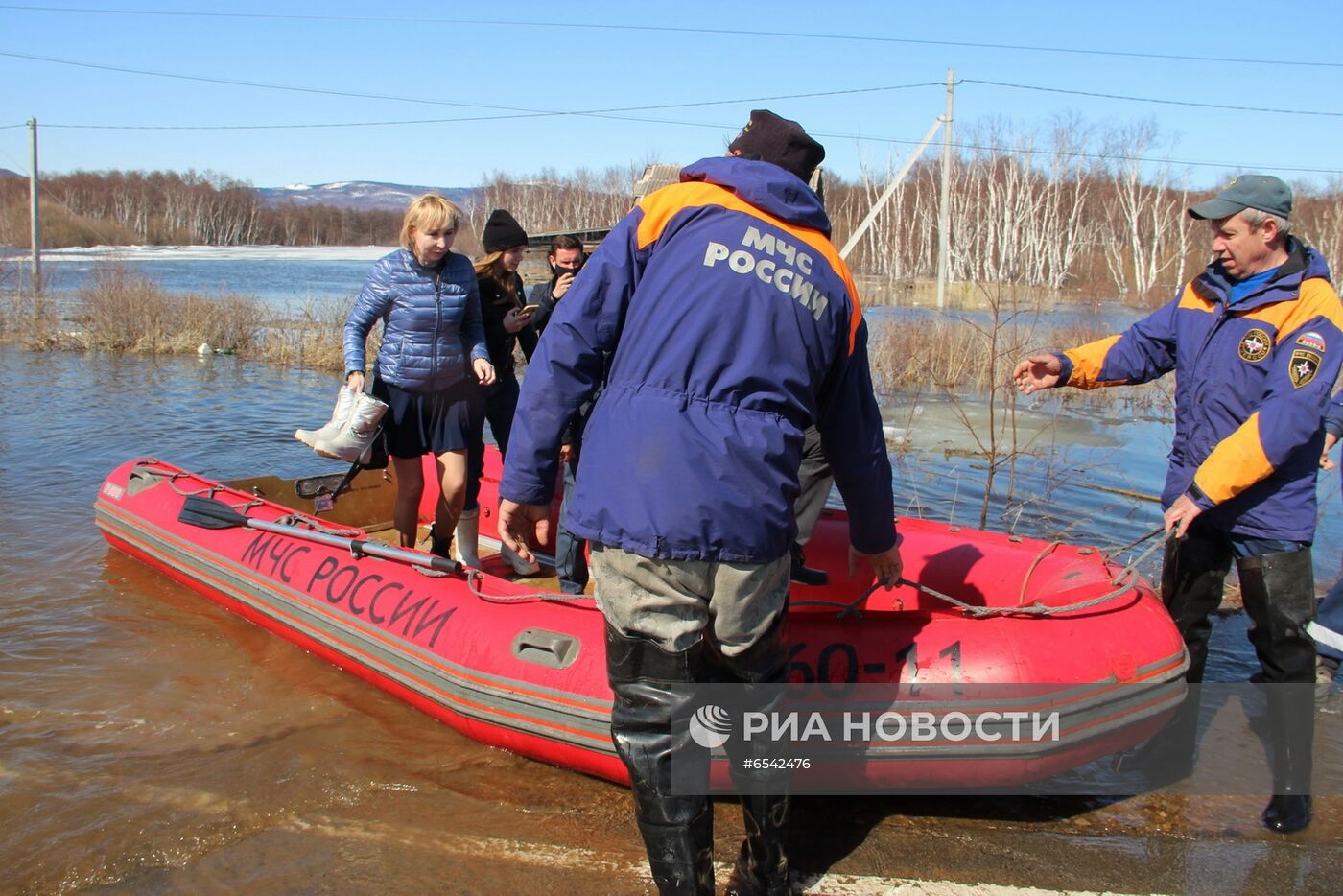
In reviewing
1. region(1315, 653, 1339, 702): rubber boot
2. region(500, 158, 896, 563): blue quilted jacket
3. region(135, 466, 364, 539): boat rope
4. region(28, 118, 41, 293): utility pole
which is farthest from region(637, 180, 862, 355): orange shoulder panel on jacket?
region(28, 118, 41, 293): utility pole

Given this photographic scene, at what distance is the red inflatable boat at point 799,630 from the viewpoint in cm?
278

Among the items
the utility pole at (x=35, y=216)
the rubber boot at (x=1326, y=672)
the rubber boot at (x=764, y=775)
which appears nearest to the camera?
the rubber boot at (x=764, y=775)

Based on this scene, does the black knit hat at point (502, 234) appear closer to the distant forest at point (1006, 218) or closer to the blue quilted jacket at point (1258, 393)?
the blue quilted jacket at point (1258, 393)

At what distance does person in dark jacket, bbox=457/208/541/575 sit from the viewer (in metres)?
4.66

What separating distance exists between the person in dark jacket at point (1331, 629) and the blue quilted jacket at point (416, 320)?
351 centimetres

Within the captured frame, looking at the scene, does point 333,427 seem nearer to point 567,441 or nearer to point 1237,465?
point 567,441

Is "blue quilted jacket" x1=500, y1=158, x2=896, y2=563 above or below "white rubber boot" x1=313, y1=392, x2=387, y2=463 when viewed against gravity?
above

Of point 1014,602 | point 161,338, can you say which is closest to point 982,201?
point 161,338

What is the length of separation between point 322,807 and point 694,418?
190 cm

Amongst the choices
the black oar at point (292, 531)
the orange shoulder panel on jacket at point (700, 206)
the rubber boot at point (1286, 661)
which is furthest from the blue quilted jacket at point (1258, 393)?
the black oar at point (292, 531)

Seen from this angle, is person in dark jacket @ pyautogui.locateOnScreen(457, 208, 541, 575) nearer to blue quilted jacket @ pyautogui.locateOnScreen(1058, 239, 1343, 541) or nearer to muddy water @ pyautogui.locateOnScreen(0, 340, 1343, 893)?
muddy water @ pyautogui.locateOnScreen(0, 340, 1343, 893)

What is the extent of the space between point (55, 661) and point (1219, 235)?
4507mm

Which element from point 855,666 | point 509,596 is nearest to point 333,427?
point 509,596

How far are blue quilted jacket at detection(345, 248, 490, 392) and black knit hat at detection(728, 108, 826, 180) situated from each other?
2233mm
